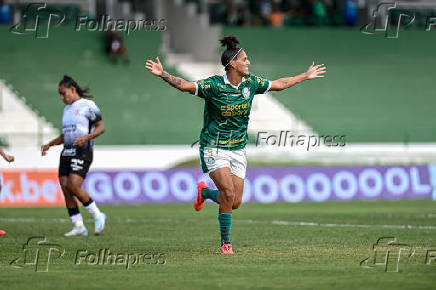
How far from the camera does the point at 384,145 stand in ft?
106

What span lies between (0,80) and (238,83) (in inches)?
901

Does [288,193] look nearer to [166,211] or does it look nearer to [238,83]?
[166,211]

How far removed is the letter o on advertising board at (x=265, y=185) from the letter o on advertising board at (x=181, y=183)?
1.90 m

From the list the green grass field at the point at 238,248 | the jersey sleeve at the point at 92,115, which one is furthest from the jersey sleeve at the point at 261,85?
the jersey sleeve at the point at 92,115

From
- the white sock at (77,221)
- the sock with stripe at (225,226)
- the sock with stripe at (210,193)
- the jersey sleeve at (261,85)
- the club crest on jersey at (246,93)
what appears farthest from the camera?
the white sock at (77,221)

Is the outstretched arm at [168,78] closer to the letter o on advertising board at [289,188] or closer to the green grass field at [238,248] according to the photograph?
the green grass field at [238,248]

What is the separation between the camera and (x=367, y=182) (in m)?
27.3

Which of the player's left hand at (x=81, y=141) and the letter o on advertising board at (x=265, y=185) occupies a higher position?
the player's left hand at (x=81, y=141)

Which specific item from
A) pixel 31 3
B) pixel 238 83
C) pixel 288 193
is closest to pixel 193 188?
pixel 288 193

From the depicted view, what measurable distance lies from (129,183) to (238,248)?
14.4 meters

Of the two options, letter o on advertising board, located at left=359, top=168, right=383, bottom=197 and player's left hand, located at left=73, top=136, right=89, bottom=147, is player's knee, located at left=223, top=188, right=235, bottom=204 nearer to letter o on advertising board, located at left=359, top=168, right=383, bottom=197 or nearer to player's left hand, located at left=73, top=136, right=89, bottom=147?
player's left hand, located at left=73, top=136, right=89, bottom=147

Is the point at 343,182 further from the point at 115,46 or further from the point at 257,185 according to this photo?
the point at 115,46

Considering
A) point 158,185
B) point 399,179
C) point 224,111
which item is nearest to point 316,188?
point 399,179

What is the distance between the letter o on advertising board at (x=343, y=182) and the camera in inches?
1070
